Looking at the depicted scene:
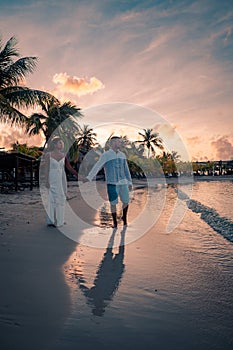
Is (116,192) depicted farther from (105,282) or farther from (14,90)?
(14,90)

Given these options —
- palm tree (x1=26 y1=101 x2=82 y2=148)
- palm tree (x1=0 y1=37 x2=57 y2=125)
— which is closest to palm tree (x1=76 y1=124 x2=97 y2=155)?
palm tree (x1=26 y1=101 x2=82 y2=148)

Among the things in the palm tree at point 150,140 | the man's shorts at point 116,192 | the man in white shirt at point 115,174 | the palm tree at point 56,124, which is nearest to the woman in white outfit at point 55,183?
the man in white shirt at point 115,174

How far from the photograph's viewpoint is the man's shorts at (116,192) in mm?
5895

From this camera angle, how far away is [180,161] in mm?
60281

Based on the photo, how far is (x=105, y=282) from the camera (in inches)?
108

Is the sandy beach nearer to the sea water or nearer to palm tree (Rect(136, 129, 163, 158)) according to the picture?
the sea water

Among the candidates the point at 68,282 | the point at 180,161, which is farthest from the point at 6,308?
the point at 180,161

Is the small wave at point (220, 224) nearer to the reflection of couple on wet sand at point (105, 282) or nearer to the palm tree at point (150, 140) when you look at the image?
the reflection of couple on wet sand at point (105, 282)

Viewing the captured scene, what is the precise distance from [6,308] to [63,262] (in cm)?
127

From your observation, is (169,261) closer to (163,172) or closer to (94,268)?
(94,268)

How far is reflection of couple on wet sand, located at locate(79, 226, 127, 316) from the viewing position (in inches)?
90.0

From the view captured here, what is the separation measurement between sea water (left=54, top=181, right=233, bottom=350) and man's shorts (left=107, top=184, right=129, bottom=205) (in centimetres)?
159

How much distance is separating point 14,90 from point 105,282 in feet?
53.1

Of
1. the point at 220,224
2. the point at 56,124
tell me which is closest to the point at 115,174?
the point at 220,224
